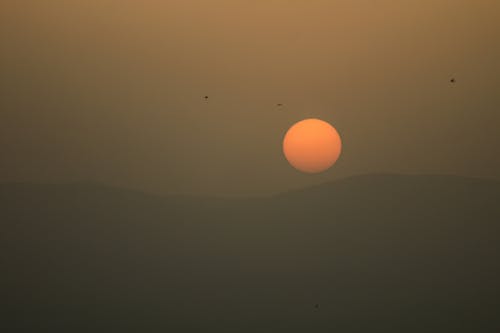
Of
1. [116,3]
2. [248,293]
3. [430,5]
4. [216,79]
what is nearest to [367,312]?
[248,293]

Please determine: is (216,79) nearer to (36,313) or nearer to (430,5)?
(430,5)

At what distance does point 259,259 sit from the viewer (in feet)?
5.54

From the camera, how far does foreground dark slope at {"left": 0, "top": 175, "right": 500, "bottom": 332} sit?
166cm

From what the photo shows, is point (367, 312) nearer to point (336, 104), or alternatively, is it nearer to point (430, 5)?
point (336, 104)

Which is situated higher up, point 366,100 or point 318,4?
point 318,4

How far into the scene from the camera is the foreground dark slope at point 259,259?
1.66 metres

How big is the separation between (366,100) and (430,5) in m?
0.46

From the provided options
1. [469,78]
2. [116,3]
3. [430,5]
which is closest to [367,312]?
[469,78]

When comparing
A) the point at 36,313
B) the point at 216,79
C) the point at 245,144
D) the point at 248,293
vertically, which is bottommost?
the point at 36,313

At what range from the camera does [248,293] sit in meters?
1.70

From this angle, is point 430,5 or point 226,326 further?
point 226,326

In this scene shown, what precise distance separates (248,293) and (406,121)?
1044 millimetres

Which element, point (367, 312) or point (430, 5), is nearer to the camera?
point (430, 5)

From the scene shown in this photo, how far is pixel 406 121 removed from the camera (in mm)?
1624
